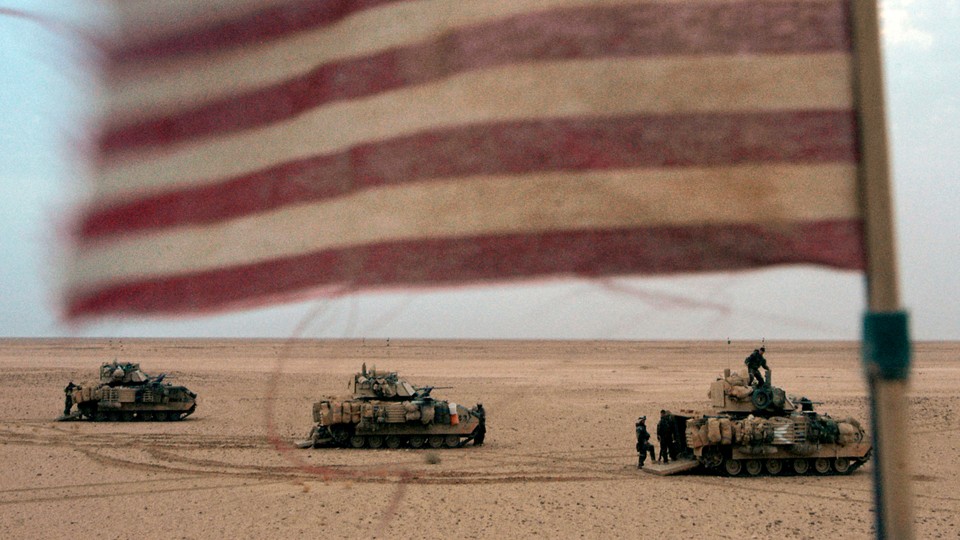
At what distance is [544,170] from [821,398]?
44.5 metres

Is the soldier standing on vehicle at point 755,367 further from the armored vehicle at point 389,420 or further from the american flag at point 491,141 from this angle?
the american flag at point 491,141

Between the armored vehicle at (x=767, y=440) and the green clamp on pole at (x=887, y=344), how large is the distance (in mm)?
17382

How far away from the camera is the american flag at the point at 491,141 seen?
441 centimetres

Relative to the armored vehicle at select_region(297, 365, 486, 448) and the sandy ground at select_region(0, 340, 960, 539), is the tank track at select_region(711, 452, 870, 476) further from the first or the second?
the armored vehicle at select_region(297, 365, 486, 448)

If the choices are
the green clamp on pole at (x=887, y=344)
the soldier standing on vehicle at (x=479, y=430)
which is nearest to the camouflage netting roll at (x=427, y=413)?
the soldier standing on vehicle at (x=479, y=430)

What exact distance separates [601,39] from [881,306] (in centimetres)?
170

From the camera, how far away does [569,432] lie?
99.4 feet

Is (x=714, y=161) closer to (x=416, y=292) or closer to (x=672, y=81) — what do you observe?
(x=672, y=81)

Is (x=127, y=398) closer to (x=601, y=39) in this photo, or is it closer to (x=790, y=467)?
(x=790, y=467)

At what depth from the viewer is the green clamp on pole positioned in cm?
428

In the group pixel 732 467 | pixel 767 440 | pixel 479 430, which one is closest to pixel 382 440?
pixel 479 430

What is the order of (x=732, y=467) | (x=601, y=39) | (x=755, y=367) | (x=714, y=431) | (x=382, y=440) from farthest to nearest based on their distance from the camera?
1. (x=382, y=440)
2. (x=755, y=367)
3. (x=732, y=467)
4. (x=714, y=431)
5. (x=601, y=39)

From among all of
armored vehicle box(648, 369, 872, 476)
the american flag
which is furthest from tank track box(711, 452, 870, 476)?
the american flag

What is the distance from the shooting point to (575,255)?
4.48m
